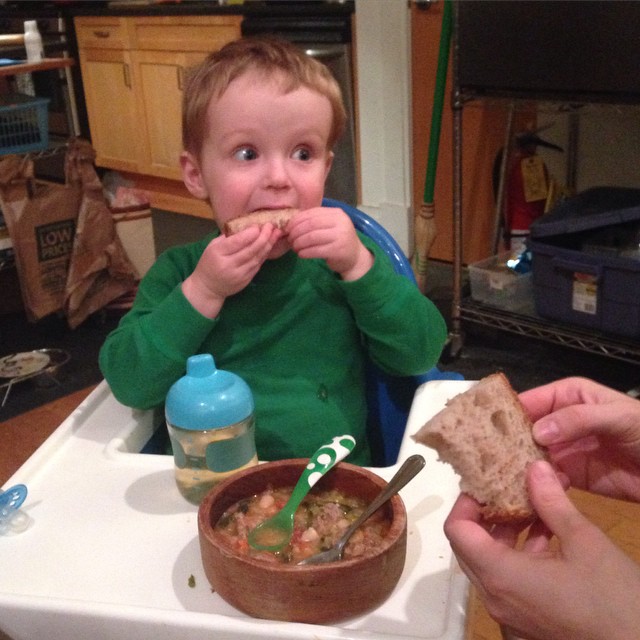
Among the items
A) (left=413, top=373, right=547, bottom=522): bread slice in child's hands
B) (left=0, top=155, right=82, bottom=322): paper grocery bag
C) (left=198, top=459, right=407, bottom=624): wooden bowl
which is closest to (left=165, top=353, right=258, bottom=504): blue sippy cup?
(left=198, top=459, right=407, bottom=624): wooden bowl

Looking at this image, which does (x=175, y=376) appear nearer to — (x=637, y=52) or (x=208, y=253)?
(x=208, y=253)

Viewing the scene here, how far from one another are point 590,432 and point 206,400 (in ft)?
1.24

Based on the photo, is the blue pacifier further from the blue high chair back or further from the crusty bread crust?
the blue high chair back

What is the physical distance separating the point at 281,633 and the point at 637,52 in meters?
1.63

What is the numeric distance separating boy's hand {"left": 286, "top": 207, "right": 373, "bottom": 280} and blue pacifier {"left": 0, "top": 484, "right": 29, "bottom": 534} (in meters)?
0.42

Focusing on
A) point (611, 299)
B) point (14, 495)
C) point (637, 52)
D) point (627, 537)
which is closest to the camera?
point (14, 495)

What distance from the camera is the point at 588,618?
0.58 metres

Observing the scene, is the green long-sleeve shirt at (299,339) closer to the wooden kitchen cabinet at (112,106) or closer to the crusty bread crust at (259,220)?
the crusty bread crust at (259,220)

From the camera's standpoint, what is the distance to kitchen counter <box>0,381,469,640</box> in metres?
0.64

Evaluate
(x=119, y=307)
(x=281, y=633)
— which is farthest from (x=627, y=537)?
(x=119, y=307)

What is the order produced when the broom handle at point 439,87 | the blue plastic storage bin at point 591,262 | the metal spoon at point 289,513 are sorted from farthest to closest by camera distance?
the broom handle at point 439,87
the blue plastic storage bin at point 591,262
the metal spoon at point 289,513

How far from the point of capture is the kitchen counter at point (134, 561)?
0.64 meters

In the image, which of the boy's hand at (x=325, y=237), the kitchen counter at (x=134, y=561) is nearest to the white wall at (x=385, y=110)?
the boy's hand at (x=325, y=237)

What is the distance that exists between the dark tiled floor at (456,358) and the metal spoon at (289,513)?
1524 mm
